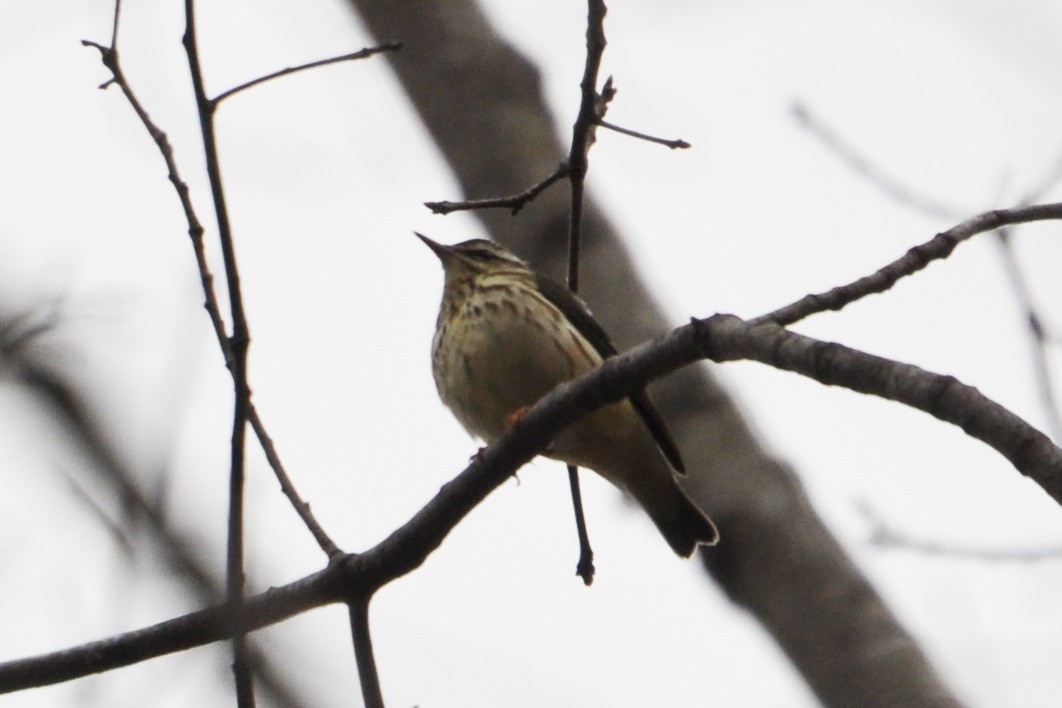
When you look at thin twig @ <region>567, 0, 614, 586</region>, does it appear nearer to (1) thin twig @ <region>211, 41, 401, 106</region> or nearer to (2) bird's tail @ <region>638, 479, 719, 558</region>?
(1) thin twig @ <region>211, 41, 401, 106</region>

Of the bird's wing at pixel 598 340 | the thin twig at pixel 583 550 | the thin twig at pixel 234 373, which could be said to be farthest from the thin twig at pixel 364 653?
the bird's wing at pixel 598 340

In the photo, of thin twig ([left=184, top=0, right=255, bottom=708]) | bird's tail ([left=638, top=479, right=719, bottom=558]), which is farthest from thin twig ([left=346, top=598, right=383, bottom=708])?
bird's tail ([left=638, top=479, right=719, bottom=558])

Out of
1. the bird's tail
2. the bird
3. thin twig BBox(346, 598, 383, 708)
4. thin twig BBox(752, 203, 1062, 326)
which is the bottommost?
thin twig BBox(346, 598, 383, 708)

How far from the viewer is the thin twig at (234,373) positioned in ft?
10.4

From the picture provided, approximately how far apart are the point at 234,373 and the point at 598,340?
273 cm

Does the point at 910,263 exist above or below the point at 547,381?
below

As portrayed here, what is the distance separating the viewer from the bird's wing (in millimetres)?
5742

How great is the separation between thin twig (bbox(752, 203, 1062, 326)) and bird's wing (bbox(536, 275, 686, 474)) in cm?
218

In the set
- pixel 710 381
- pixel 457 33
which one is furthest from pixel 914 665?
pixel 457 33

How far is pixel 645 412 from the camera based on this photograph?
19.1 ft

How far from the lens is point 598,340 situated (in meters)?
6.18

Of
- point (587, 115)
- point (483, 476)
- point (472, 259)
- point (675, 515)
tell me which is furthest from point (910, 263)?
point (472, 259)

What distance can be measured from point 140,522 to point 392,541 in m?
1.04

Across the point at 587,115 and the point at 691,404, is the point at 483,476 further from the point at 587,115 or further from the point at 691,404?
the point at 691,404
